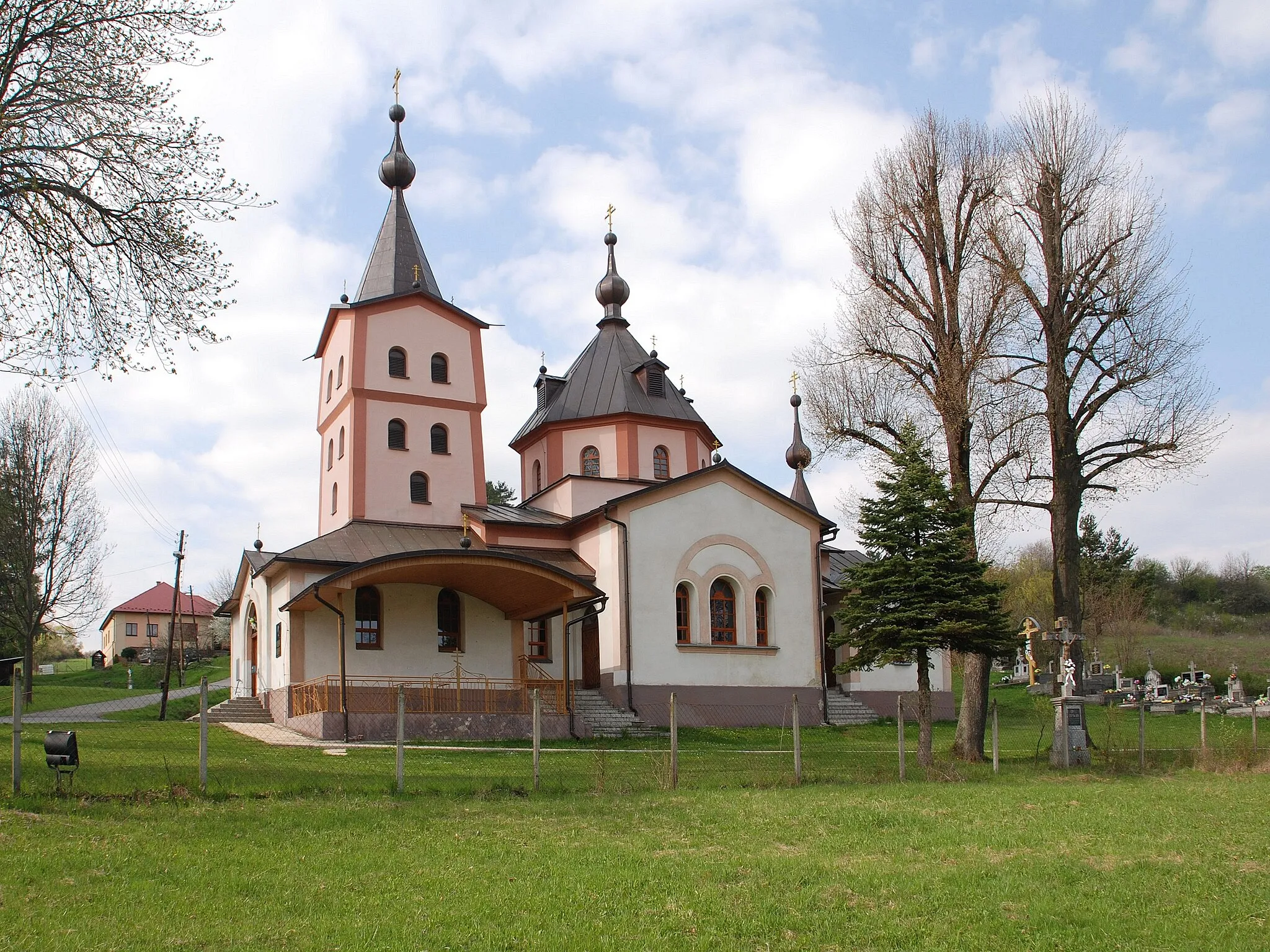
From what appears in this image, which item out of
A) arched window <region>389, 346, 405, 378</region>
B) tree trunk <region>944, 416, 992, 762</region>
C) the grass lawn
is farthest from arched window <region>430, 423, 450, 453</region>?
the grass lawn

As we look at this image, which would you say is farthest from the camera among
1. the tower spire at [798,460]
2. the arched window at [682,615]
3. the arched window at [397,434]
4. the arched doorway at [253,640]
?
the tower spire at [798,460]

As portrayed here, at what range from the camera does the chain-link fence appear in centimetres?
1236

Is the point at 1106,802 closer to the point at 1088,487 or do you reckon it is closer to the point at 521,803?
the point at 521,803

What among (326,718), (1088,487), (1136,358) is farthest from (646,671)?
(1136,358)

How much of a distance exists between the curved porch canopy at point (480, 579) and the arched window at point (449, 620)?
39 centimetres

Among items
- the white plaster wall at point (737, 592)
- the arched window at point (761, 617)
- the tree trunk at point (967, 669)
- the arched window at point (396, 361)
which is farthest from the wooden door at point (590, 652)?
the tree trunk at point (967, 669)

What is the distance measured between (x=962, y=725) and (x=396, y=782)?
1090 centimetres

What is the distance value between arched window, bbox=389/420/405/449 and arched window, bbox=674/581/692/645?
8.18 m

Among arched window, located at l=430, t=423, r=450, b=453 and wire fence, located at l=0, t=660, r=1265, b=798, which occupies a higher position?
arched window, located at l=430, t=423, r=450, b=453

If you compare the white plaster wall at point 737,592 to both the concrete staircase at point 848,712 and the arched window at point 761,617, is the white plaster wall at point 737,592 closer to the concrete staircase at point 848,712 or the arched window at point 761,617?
the arched window at point 761,617

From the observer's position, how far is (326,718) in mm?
21484

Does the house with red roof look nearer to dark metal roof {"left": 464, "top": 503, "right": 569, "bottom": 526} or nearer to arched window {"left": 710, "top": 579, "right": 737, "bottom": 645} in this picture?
dark metal roof {"left": 464, "top": 503, "right": 569, "bottom": 526}

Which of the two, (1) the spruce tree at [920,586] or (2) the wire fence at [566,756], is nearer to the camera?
(2) the wire fence at [566,756]

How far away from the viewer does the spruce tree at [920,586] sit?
16609 mm
